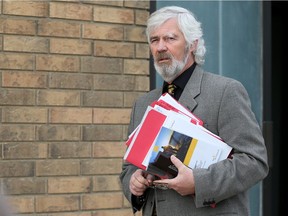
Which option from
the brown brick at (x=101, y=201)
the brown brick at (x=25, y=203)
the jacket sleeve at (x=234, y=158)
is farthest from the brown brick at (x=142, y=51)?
the jacket sleeve at (x=234, y=158)

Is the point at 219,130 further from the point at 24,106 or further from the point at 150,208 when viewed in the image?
the point at 24,106

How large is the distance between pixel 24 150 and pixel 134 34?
1207mm

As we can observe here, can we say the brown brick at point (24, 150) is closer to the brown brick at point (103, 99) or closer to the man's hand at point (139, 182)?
the brown brick at point (103, 99)

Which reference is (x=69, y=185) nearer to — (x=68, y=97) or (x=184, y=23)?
(x=68, y=97)

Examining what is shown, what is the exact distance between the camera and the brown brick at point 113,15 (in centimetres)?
447

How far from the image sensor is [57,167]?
425cm

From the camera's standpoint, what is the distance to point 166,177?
2539 mm

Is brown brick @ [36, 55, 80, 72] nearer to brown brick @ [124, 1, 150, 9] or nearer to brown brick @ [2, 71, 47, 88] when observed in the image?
brown brick @ [2, 71, 47, 88]

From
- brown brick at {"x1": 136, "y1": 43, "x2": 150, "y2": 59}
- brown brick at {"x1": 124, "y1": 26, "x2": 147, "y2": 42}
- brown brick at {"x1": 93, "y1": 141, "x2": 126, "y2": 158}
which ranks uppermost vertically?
brown brick at {"x1": 124, "y1": 26, "x2": 147, "y2": 42}

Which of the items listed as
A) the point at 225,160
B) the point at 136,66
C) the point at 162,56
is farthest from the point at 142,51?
the point at 225,160

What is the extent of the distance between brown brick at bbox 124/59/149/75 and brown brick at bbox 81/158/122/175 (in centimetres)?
67

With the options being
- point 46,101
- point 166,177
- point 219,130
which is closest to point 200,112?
point 219,130

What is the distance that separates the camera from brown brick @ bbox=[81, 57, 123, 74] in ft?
14.5

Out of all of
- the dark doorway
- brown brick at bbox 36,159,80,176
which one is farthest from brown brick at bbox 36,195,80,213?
the dark doorway
